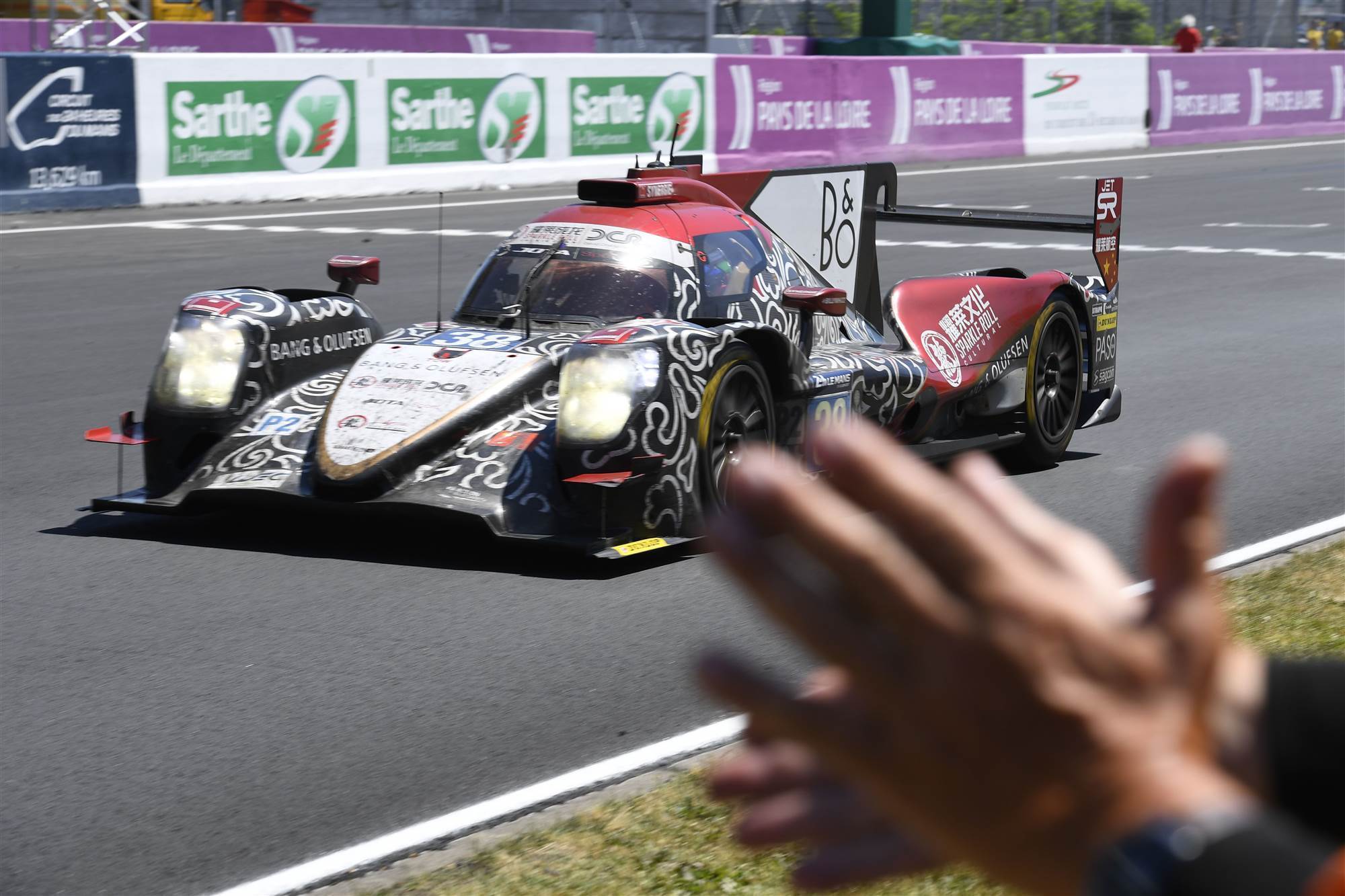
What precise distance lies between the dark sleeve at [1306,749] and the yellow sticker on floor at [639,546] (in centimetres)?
500

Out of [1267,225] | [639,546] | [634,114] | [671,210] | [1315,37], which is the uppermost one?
[1315,37]

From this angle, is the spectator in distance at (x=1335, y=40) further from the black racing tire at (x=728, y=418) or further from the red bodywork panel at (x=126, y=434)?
the red bodywork panel at (x=126, y=434)

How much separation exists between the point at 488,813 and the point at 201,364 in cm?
358

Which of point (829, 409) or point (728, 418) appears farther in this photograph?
point (829, 409)

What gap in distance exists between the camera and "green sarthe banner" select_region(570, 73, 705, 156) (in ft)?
81.0

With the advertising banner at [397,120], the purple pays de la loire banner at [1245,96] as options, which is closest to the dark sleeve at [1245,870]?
the advertising banner at [397,120]

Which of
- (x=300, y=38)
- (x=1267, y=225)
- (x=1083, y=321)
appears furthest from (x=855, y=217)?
(x=300, y=38)

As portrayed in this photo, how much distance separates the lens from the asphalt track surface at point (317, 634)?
4.30m

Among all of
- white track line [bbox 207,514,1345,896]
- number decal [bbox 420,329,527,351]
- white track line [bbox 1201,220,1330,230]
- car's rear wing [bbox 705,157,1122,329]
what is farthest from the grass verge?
white track line [bbox 1201,220,1330,230]

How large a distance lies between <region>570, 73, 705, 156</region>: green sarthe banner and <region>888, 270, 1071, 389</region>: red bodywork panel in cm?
1612

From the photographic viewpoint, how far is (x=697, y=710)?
202 inches

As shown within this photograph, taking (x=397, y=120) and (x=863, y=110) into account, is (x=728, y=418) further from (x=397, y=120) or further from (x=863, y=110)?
(x=863, y=110)

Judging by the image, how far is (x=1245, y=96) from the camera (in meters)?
36.2

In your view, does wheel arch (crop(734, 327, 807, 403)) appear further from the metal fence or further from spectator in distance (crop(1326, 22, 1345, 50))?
spectator in distance (crop(1326, 22, 1345, 50))
